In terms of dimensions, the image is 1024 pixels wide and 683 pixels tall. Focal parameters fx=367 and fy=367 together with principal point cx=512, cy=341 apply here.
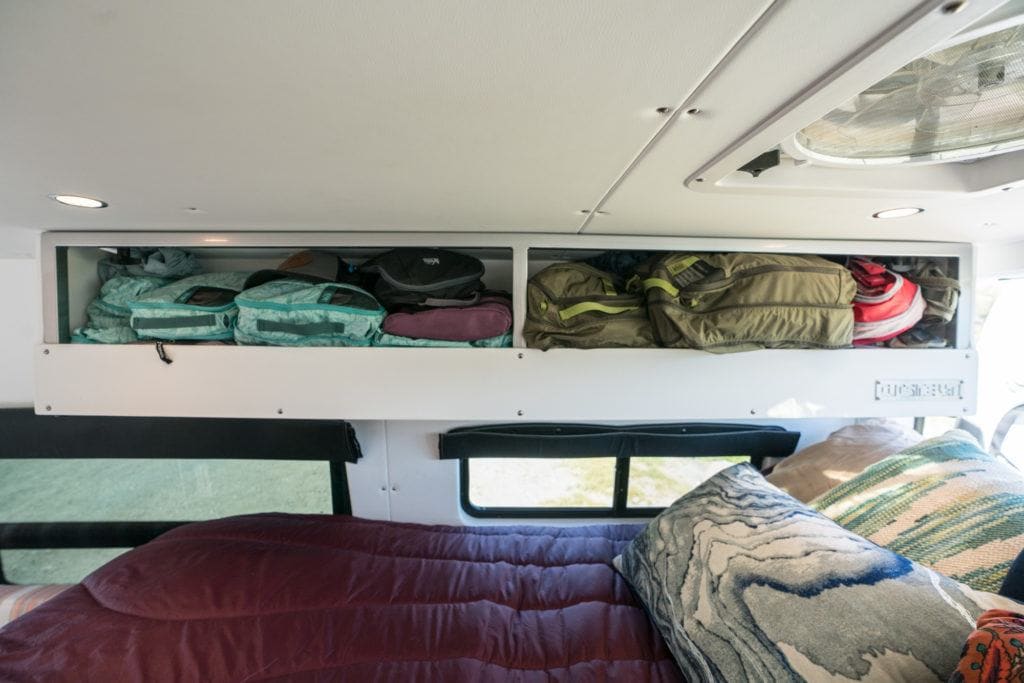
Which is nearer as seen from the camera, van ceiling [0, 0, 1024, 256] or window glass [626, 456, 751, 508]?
van ceiling [0, 0, 1024, 256]

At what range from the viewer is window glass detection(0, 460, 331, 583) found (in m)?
1.94

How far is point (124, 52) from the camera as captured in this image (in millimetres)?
440

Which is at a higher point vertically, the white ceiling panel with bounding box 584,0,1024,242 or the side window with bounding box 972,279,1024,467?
the white ceiling panel with bounding box 584,0,1024,242

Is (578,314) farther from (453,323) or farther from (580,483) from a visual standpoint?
(580,483)

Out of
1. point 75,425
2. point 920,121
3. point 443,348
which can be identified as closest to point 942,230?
point 920,121

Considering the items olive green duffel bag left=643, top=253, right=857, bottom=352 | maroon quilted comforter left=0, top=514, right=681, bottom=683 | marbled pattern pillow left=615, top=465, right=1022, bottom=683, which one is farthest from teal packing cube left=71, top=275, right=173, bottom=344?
marbled pattern pillow left=615, top=465, right=1022, bottom=683

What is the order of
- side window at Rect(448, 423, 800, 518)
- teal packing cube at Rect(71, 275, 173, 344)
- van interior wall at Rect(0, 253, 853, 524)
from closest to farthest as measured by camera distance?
1. teal packing cube at Rect(71, 275, 173, 344)
2. van interior wall at Rect(0, 253, 853, 524)
3. side window at Rect(448, 423, 800, 518)

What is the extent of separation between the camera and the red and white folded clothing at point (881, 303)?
1.37 meters

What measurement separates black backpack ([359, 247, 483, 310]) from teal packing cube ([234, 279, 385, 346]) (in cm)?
11

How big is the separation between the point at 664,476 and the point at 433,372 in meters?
1.49

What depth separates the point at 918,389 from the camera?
143 centimetres

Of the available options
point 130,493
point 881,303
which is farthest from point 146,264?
point 881,303

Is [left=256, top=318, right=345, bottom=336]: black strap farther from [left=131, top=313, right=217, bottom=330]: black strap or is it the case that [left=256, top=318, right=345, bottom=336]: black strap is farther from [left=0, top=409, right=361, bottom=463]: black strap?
[left=0, top=409, right=361, bottom=463]: black strap

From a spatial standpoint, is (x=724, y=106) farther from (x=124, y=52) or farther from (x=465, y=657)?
(x=465, y=657)
